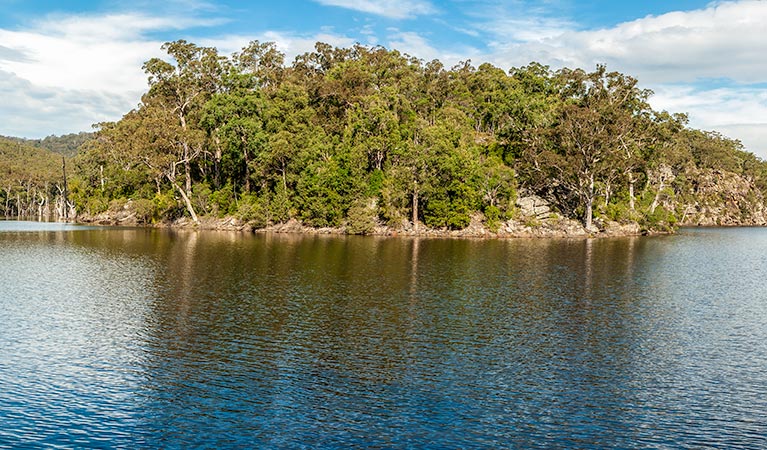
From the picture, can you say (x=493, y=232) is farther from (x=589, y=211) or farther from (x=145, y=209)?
(x=145, y=209)

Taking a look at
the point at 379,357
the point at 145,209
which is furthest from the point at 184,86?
the point at 379,357

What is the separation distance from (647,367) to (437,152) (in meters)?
84.4

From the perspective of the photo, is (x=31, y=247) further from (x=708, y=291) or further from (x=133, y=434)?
(x=708, y=291)

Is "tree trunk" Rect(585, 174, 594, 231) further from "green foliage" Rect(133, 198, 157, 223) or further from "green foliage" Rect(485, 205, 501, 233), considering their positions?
"green foliage" Rect(133, 198, 157, 223)

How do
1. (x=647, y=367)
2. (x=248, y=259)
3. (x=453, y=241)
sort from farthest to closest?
(x=453, y=241), (x=248, y=259), (x=647, y=367)

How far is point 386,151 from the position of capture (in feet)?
414

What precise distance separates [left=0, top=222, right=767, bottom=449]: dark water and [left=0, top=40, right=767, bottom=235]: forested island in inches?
2023

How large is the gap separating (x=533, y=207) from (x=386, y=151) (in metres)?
33.6

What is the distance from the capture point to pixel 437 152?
114062 mm

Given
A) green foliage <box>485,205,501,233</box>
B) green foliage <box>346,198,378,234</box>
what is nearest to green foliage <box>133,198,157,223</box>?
green foliage <box>346,198,378,234</box>

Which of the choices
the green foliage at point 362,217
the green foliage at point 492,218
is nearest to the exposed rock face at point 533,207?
the green foliage at point 492,218

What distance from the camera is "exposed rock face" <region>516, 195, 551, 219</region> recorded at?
12138cm

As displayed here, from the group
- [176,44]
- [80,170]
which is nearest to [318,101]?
[176,44]

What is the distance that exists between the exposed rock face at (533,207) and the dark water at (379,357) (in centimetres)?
5349
